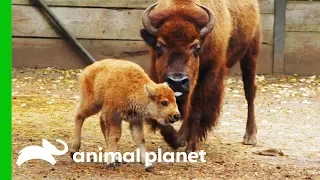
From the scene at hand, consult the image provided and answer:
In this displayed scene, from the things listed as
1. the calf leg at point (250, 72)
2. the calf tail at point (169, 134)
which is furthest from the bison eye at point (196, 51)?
the calf leg at point (250, 72)

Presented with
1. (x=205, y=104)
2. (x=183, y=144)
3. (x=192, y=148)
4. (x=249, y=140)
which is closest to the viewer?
(x=192, y=148)

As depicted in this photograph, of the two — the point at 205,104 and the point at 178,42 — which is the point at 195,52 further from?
the point at 205,104

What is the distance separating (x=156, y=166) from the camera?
6.87 m

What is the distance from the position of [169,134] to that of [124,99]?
44.5 inches

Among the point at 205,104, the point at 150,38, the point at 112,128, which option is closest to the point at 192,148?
the point at 205,104

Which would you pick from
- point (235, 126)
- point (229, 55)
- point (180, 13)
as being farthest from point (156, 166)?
point (235, 126)

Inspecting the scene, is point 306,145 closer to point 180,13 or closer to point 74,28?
point 180,13

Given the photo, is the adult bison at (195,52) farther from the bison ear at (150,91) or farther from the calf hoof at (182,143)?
the bison ear at (150,91)

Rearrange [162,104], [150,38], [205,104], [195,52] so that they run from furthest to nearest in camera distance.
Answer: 1. [205,104]
2. [150,38]
3. [195,52]
4. [162,104]

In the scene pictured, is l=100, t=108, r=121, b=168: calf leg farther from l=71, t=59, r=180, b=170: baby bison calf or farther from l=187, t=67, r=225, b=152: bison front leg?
l=187, t=67, r=225, b=152: bison front leg

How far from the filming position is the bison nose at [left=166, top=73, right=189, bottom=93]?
7.07 meters

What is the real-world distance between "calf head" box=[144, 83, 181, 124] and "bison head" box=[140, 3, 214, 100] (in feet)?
2.21

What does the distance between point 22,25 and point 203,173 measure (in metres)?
7.23

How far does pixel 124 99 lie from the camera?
6.44m
